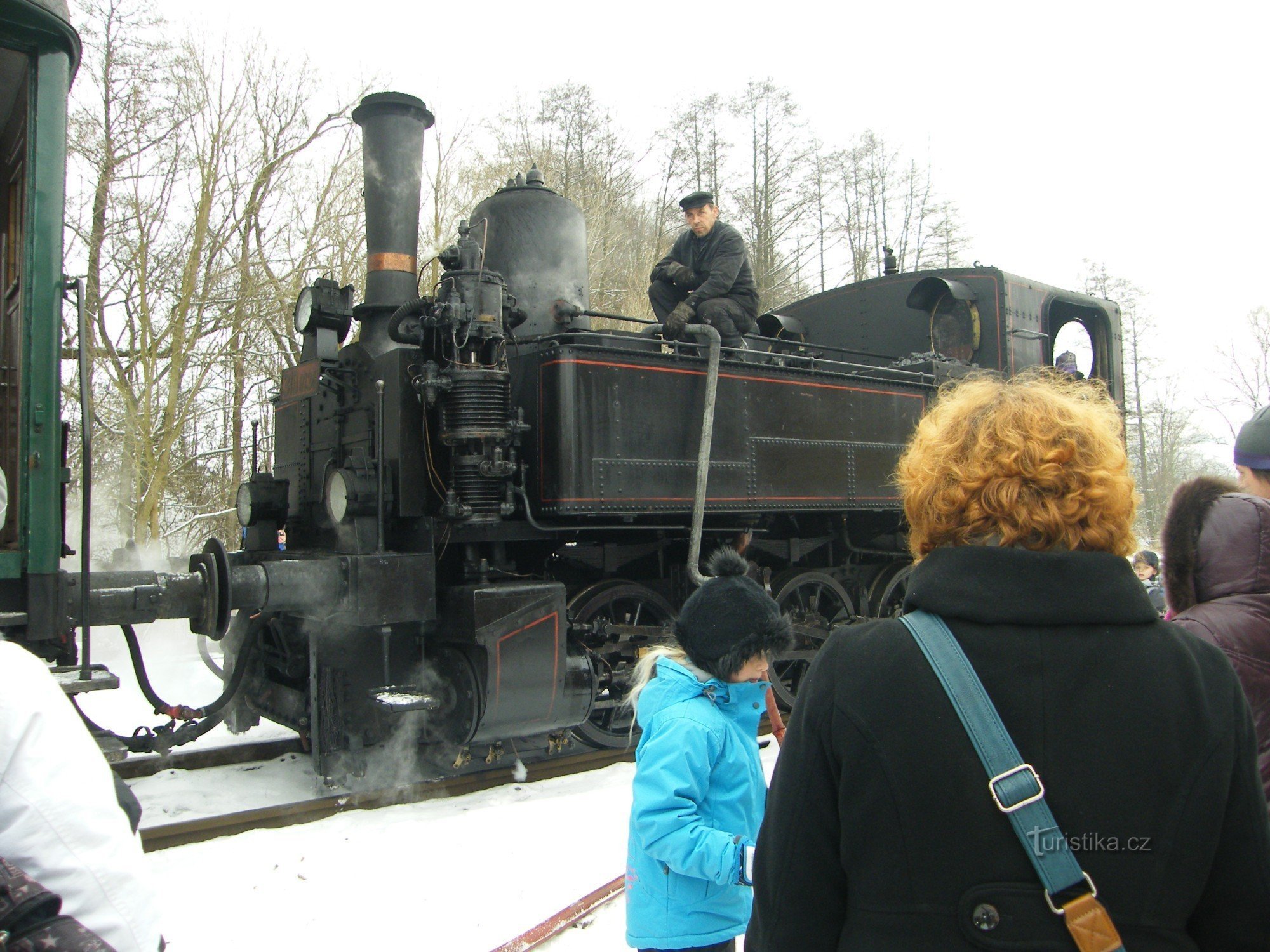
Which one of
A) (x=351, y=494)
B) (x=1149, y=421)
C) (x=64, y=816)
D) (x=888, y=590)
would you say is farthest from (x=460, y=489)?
(x=1149, y=421)

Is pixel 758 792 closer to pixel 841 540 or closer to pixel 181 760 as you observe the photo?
pixel 181 760

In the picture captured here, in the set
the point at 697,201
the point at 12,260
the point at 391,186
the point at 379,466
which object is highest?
the point at 697,201

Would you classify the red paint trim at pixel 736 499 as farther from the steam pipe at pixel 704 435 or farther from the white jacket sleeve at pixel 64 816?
the white jacket sleeve at pixel 64 816

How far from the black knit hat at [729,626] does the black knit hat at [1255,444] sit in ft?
3.75

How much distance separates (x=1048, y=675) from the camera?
1127mm

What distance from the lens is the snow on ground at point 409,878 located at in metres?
3.11

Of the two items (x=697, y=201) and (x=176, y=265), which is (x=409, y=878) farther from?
(x=176, y=265)

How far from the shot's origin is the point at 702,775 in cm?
196

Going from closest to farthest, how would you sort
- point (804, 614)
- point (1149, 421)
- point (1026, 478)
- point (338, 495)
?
point (1026, 478) < point (338, 495) < point (804, 614) < point (1149, 421)

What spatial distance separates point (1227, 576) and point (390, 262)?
4.18m

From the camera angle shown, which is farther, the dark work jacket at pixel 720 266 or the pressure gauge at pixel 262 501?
the dark work jacket at pixel 720 266

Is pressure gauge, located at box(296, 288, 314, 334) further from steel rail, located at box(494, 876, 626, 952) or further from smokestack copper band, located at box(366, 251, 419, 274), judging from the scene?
steel rail, located at box(494, 876, 626, 952)

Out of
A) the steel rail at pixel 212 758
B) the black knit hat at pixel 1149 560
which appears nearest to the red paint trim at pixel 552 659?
the steel rail at pixel 212 758

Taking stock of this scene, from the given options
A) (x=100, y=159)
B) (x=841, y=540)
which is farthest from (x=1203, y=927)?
(x=100, y=159)
